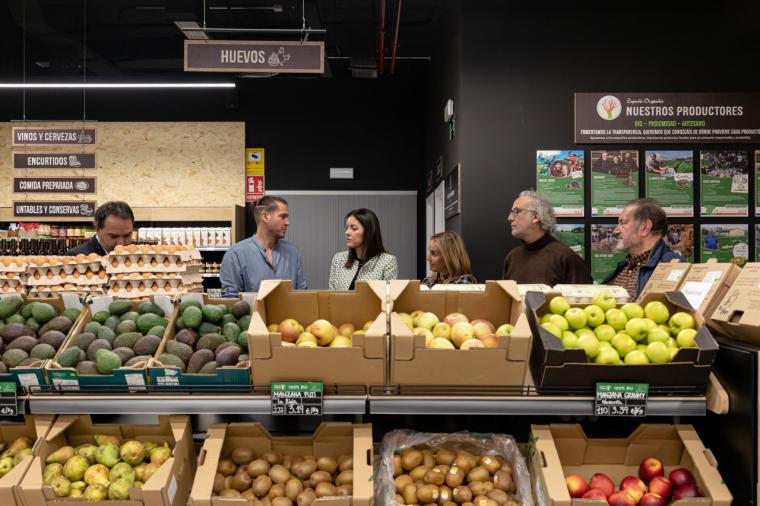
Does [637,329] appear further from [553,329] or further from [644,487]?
[644,487]

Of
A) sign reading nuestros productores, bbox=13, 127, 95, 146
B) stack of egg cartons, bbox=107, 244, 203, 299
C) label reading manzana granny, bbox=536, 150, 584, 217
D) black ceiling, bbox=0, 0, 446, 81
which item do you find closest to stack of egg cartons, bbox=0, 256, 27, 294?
stack of egg cartons, bbox=107, 244, 203, 299

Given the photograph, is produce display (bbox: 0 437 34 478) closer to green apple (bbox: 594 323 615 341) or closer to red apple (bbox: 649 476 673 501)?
green apple (bbox: 594 323 615 341)

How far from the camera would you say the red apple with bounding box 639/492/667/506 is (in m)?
1.99

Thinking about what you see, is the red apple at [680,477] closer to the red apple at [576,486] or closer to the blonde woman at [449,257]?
the red apple at [576,486]

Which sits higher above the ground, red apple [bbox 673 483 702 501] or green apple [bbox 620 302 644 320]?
green apple [bbox 620 302 644 320]

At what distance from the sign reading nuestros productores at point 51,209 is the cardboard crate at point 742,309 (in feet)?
20.2

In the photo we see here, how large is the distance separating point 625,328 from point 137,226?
8134 millimetres

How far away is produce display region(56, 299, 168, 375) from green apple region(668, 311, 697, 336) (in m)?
1.79

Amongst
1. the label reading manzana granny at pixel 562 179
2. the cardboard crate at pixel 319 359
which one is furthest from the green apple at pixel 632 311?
the label reading manzana granny at pixel 562 179

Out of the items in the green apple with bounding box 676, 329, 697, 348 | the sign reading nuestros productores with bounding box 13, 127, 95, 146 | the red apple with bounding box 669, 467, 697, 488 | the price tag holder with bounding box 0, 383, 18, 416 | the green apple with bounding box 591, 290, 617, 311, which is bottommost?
the red apple with bounding box 669, 467, 697, 488

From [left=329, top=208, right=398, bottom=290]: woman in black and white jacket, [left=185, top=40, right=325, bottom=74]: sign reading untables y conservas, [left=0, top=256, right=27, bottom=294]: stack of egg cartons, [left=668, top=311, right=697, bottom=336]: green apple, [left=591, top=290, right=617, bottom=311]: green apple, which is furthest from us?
[left=185, top=40, right=325, bottom=74]: sign reading untables y conservas

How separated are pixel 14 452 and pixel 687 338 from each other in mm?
2292

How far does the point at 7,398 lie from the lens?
2023mm

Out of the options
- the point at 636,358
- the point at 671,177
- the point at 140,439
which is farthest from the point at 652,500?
the point at 671,177
